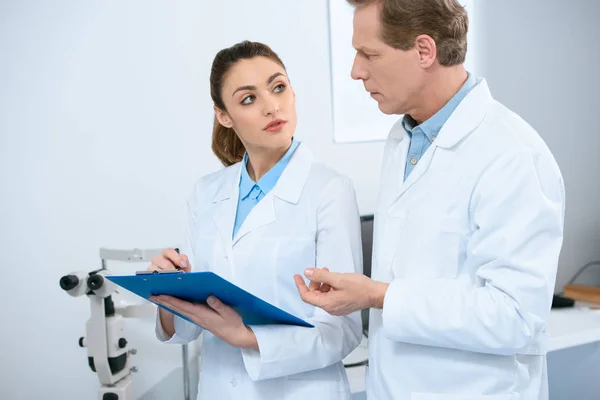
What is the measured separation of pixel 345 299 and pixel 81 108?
1.36 m

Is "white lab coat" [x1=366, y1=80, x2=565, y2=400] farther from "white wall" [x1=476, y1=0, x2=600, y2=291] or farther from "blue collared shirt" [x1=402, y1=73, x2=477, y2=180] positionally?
"white wall" [x1=476, y1=0, x2=600, y2=291]

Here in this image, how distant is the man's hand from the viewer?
109 centimetres

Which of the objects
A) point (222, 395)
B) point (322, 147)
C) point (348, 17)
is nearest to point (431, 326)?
point (222, 395)

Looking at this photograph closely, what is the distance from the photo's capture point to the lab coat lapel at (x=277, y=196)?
1.37m

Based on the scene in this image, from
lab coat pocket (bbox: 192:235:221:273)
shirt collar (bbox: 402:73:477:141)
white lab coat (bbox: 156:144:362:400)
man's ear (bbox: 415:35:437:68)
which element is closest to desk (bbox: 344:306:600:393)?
white lab coat (bbox: 156:144:362:400)

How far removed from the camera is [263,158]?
4.79ft

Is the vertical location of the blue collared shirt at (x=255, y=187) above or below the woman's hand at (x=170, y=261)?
above

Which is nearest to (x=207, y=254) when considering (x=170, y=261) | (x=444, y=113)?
(x=170, y=261)

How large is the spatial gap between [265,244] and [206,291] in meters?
0.22

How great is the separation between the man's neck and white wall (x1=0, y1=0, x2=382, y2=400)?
1.20m

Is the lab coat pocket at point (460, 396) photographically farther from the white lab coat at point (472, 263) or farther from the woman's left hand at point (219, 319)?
the woman's left hand at point (219, 319)

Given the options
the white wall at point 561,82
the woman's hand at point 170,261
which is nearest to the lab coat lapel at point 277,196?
the woman's hand at point 170,261

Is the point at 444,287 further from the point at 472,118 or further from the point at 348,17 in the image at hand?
the point at 348,17

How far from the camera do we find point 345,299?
3.60ft
